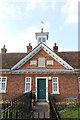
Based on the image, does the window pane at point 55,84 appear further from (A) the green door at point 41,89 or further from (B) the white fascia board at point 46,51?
(B) the white fascia board at point 46,51

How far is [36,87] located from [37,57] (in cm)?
369

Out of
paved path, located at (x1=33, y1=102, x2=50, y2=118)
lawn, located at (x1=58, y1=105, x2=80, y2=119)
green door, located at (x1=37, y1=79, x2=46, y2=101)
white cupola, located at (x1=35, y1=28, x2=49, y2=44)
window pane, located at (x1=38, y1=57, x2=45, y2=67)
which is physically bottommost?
lawn, located at (x1=58, y1=105, x2=80, y2=119)

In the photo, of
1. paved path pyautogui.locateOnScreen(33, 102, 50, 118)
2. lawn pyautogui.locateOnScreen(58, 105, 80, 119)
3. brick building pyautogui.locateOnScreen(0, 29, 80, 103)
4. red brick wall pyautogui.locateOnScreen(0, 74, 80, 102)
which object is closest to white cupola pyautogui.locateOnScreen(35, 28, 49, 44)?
brick building pyautogui.locateOnScreen(0, 29, 80, 103)

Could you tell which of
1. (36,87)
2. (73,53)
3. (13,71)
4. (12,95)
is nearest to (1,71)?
(13,71)

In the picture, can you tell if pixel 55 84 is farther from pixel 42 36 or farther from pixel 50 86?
pixel 42 36

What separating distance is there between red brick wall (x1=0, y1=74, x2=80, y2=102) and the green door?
63 cm

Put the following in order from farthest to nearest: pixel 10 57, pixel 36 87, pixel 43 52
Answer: pixel 10 57, pixel 43 52, pixel 36 87

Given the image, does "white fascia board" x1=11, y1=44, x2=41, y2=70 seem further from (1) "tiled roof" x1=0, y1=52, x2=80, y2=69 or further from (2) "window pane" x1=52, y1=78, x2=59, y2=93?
(2) "window pane" x1=52, y1=78, x2=59, y2=93

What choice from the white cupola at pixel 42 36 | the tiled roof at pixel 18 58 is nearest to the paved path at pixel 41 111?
the tiled roof at pixel 18 58

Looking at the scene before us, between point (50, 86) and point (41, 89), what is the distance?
3.74 feet

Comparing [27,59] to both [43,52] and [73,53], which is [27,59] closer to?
[43,52]

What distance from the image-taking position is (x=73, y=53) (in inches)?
1123

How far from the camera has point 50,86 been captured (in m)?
23.2

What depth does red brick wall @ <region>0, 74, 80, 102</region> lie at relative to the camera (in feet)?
75.8
